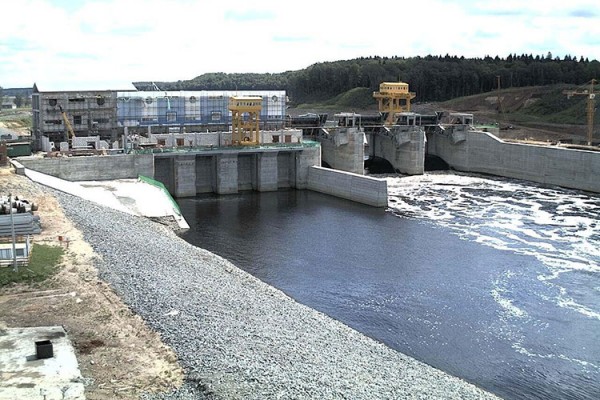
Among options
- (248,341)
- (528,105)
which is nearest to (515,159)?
(528,105)

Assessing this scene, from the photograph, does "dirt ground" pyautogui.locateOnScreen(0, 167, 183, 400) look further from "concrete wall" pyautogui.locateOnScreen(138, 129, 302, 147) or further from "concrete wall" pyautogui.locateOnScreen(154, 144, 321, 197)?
"concrete wall" pyautogui.locateOnScreen(138, 129, 302, 147)

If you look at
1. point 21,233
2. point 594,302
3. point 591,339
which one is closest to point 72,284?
point 21,233

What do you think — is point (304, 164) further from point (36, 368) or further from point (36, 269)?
point (36, 368)

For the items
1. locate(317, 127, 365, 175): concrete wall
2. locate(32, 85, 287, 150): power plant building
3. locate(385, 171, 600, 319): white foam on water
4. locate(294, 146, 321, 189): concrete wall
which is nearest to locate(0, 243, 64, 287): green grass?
locate(385, 171, 600, 319): white foam on water

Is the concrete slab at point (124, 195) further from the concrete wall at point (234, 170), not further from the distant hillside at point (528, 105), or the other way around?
the distant hillside at point (528, 105)

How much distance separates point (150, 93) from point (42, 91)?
338 inches

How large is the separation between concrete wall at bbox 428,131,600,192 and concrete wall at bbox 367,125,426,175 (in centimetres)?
551

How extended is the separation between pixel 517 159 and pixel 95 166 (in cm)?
3610

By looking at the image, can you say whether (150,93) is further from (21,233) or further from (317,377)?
(317,377)

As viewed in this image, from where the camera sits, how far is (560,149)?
56.8 metres

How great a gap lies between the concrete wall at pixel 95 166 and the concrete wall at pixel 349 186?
13.3 m

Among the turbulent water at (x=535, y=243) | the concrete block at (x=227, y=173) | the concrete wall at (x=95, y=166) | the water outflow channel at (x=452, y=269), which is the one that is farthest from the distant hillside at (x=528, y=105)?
the concrete wall at (x=95, y=166)

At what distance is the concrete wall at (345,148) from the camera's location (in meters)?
61.2

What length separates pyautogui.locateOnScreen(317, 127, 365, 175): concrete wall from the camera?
61.2 meters
